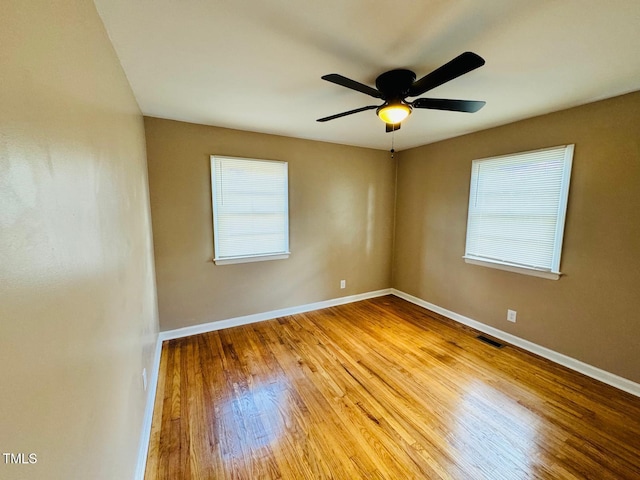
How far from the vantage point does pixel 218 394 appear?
6.93 ft

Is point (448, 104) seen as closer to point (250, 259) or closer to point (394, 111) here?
point (394, 111)

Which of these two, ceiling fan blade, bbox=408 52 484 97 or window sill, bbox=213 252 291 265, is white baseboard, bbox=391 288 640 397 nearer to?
window sill, bbox=213 252 291 265

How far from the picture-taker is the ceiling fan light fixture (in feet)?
5.76

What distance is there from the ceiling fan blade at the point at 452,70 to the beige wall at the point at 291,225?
2.11 meters

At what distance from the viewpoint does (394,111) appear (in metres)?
1.78

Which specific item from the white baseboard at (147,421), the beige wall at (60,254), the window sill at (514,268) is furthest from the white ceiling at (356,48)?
the white baseboard at (147,421)

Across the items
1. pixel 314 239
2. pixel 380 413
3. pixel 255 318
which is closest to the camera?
pixel 380 413

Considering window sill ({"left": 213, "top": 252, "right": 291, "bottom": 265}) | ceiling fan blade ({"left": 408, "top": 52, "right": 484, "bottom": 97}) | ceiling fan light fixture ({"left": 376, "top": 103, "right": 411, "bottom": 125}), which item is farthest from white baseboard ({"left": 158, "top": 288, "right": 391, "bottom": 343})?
ceiling fan blade ({"left": 408, "top": 52, "right": 484, "bottom": 97})

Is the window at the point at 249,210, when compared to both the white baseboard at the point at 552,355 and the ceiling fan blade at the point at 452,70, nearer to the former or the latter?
the ceiling fan blade at the point at 452,70

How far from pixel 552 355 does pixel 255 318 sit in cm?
329

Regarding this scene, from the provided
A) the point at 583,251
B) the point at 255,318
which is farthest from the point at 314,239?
the point at 583,251

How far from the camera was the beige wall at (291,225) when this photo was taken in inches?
111

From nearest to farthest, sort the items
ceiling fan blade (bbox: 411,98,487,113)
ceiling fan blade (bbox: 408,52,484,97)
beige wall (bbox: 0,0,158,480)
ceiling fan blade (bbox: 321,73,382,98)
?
beige wall (bbox: 0,0,158,480) → ceiling fan blade (bbox: 408,52,484,97) → ceiling fan blade (bbox: 321,73,382,98) → ceiling fan blade (bbox: 411,98,487,113)

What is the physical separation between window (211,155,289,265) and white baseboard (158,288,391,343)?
0.75 m
